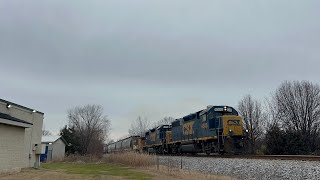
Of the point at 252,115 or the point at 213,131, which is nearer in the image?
the point at 213,131

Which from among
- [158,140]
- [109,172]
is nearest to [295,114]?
[158,140]

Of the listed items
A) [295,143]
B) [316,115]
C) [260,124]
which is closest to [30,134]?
[295,143]

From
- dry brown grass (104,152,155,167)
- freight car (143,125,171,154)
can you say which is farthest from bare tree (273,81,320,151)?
dry brown grass (104,152,155,167)

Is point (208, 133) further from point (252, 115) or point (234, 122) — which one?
point (252, 115)

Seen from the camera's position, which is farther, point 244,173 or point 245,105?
point 245,105

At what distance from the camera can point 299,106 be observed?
5800 centimetres

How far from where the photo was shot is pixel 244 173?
15.6 m

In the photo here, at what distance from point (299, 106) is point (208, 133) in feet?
121

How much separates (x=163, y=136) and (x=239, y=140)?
18.2m

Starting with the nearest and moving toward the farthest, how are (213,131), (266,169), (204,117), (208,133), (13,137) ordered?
1. (266,169)
2. (13,137)
3. (213,131)
4. (208,133)
5. (204,117)

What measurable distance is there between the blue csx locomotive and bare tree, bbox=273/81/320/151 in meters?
25.3

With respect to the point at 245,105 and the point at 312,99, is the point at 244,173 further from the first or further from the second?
the point at 245,105

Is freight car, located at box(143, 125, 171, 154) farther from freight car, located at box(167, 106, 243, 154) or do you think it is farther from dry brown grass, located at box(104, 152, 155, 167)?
dry brown grass, located at box(104, 152, 155, 167)

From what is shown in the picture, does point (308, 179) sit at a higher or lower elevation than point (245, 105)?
lower
